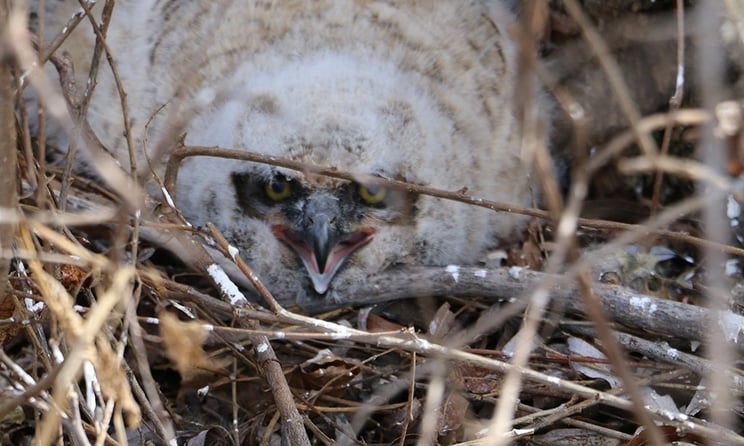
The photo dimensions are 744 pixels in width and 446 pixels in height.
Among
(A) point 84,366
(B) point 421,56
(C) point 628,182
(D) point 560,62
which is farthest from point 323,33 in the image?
(A) point 84,366

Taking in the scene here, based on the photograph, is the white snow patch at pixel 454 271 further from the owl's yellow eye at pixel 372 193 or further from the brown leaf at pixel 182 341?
the brown leaf at pixel 182 341

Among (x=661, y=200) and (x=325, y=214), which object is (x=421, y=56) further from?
(x=661, y=200)

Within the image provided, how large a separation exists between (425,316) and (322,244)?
502mm

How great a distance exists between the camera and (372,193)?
3764mm

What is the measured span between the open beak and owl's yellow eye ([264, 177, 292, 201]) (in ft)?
0.40

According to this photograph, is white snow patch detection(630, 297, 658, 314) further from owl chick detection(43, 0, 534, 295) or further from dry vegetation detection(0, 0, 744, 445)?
owl chick detection(43, 0, 534, 295)

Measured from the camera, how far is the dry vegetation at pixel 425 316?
2201 mm

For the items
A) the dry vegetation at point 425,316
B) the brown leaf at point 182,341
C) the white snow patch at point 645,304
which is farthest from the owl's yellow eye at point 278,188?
the brown leaf at point 182,341

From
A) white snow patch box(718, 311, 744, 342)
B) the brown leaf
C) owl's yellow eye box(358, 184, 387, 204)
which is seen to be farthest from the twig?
white snow patch box(718, 311, 744, 342)

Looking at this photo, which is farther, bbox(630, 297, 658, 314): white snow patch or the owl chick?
the owl chick

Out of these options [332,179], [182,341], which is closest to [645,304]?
[332,179]

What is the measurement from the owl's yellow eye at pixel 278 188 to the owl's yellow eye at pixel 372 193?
0.29 metres

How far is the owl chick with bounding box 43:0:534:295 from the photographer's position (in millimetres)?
3693

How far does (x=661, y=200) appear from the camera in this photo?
4.42 metres
